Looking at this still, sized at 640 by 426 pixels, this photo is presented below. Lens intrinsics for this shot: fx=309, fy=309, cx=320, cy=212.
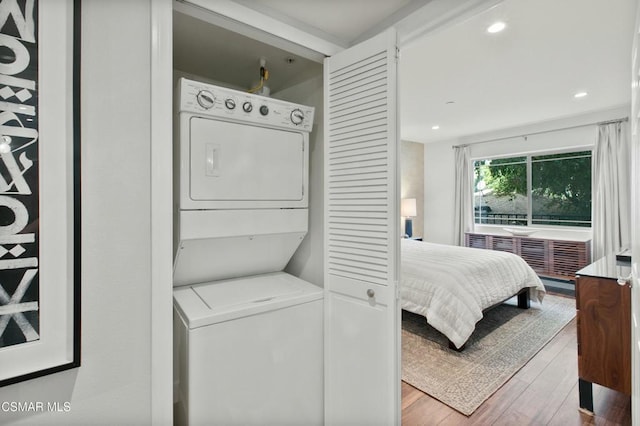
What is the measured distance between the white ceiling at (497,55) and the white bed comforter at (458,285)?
185 centimetres

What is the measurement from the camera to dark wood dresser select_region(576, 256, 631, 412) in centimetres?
176

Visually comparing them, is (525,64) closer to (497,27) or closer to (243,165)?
(497,27)

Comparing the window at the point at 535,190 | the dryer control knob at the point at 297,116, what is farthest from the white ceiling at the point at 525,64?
the window at the point at 535,190

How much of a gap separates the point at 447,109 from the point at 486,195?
2396 millimetres

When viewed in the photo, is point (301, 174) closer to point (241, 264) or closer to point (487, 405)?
point (241, 264)

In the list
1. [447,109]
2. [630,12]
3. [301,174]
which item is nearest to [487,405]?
[301,174]

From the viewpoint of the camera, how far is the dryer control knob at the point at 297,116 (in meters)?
1.63

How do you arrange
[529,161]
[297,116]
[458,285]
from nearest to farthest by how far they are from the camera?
[297,116] → [458,285] → [529,161]

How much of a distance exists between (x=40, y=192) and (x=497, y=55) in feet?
10.3

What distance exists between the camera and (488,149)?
559 centimetres

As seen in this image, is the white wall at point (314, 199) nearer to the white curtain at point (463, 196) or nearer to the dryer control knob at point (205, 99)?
the dryer control knob at point (205, 99)

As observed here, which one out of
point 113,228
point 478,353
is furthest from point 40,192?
point 478,353

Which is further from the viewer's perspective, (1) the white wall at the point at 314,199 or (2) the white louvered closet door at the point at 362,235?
(1) the white wall at the point at 314,199

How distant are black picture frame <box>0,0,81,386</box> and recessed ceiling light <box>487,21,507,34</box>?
2.40m
